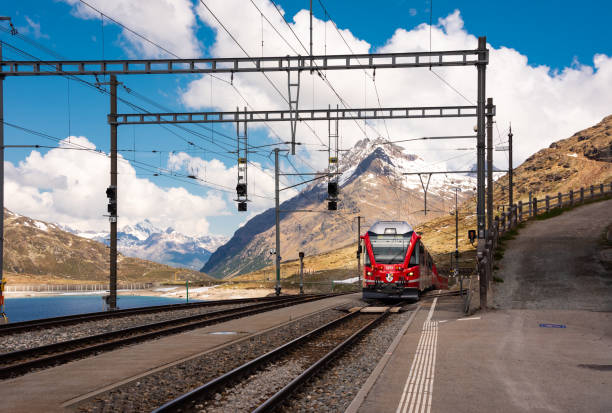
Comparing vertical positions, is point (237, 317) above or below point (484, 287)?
below

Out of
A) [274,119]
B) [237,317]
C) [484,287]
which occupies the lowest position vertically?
[237,317]

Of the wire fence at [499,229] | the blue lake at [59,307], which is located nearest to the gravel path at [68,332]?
the wire fence at [499,229]

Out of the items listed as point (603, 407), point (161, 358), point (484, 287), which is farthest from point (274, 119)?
point (603, 407)

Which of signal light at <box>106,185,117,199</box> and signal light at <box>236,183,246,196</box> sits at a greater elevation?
signal light at <box>236,183,246,196</box>

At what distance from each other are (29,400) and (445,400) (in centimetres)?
627

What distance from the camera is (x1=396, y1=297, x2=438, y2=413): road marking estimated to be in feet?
27.4

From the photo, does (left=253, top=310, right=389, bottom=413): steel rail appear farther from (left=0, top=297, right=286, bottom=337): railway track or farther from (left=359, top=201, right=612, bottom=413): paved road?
(left=0, top=297, right=286, bottom=337): railway track

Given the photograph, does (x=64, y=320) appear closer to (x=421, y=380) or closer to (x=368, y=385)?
(x=368, y=385)

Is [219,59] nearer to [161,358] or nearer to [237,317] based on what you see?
[237,317]

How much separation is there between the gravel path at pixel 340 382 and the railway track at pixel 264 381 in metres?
0.17

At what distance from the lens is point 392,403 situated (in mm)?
8453

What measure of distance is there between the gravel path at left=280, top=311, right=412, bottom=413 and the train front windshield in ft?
48.4

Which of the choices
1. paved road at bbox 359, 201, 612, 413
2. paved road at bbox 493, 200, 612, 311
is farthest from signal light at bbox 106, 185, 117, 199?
paved road at bbox 493, 200, 612, 311

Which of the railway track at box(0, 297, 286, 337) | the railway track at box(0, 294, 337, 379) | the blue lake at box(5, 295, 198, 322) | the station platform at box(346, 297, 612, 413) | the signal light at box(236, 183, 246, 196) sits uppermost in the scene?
the signal light at box(236, 183, 246, 196)
